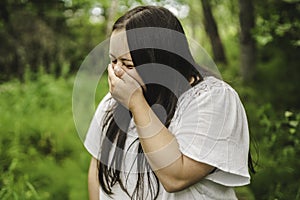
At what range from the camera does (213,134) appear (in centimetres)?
166

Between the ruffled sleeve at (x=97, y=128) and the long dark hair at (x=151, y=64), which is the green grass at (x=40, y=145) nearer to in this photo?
the ruffled sleeve at (x=97, y=128)

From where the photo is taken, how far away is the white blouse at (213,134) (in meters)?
1.65

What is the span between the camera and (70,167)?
12.5ft

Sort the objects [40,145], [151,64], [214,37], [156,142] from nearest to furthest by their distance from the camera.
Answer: [156,142] < [151,64] < [40,145] < [214,37]

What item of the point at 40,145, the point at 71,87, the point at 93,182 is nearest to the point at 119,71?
the point at 93,182

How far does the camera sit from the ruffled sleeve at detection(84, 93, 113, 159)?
6.53ft

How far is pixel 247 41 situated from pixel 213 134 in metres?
4.74

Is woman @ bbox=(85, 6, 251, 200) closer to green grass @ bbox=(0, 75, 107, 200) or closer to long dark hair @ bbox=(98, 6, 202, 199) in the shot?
long dark hair @ bbox=(98, 6, 202, 199)

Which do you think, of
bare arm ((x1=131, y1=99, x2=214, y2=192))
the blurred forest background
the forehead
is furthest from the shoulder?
the blurred forest background

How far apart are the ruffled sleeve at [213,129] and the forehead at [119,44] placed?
26cm

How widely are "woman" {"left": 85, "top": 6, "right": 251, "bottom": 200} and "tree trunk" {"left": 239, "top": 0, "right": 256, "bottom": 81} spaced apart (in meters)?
4.17

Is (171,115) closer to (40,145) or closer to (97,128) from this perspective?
(97,128)

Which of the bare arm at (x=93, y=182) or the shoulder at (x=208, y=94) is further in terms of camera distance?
the bare arm at (x=93, y=182)

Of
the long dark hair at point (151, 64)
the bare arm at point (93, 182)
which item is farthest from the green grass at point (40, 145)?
the long dark hair at point (151, 64)
